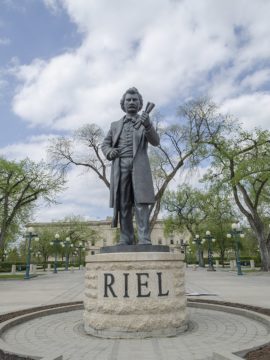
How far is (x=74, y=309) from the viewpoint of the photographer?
8.73 metres

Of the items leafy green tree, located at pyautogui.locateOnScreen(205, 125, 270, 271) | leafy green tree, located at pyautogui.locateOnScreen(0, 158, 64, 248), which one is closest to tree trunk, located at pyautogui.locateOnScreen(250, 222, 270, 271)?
leafy green tree, located at pyautogui.locateOnScreen(205, 125, 270, 271)

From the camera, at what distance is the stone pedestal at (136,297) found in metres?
5.41

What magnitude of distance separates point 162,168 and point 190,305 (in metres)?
21.1

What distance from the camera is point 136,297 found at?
217 inches

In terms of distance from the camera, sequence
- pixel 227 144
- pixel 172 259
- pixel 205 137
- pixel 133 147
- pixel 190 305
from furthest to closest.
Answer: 1. pixel 205 137
2. pixel 227 144
3. pixel 190 305
4. pixel 133 147
5. pixel 172 259

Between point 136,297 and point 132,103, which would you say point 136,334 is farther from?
point 132,103

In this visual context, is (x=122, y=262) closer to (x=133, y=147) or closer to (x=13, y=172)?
(x=133, y=147)

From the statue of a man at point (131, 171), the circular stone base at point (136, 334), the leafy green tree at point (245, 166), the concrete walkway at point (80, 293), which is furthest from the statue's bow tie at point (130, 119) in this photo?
the leafy green tree at point (245, 166)

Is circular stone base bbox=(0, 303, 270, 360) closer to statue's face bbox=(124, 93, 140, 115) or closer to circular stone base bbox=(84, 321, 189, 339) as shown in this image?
circular stone base bbox=(84, 321, 189, 339)

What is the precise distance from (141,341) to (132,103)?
433cm

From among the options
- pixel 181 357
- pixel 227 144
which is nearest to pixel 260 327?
pixel 181 357

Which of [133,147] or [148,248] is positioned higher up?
[133,147]

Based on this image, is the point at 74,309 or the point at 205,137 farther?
Answer: the point at 205,137

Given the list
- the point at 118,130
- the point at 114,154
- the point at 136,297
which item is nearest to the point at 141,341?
the point at 136,297
